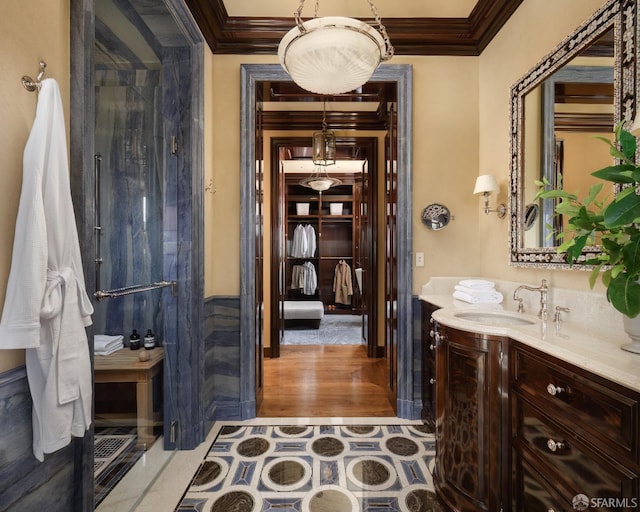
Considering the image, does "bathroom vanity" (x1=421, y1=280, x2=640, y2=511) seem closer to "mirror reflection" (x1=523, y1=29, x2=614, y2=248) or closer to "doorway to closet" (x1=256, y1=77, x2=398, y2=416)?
"mirror reflection" (x1=523, y1=29, x2=614, y2=248)

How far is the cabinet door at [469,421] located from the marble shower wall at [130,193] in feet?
5.87

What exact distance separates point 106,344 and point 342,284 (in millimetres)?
4986

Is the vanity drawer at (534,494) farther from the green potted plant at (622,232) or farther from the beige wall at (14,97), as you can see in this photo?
the beige wall at (14,97)

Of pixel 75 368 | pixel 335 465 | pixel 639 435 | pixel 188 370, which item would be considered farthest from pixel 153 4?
pixel 335 465

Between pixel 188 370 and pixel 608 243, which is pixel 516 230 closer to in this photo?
pixel 608 243

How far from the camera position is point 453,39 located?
2584mm

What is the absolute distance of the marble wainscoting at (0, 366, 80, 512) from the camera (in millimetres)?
869

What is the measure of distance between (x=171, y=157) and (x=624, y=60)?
2.43 meters

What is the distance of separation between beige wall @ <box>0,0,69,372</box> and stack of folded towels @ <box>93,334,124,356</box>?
102cm

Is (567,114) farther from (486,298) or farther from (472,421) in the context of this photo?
(472,421)

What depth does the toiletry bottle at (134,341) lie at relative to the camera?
2.06 metres

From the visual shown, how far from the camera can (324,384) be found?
129 inches

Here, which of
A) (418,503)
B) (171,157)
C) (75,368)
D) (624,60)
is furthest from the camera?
(171,157)

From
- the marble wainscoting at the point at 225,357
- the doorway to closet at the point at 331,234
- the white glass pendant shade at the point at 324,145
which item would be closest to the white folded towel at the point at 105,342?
the marble wainscoting at the point at 225,357
